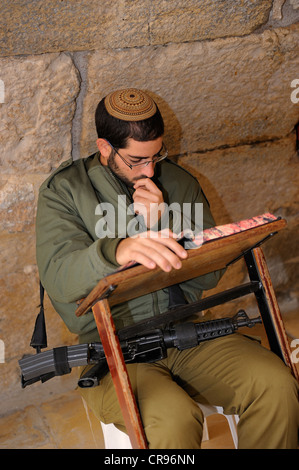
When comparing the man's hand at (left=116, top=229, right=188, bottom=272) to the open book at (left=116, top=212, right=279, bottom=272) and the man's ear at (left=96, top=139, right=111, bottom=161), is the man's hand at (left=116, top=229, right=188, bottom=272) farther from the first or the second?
the man's ear at (left=96, top=139, right=111, bottom=161)

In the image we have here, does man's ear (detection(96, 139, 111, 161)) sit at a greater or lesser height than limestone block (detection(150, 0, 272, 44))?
lesser

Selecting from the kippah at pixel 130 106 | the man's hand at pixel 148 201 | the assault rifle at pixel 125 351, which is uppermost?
the kippah at pixel 130 106

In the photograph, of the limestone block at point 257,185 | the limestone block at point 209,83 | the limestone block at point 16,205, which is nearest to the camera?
the limestone block at point 209,83

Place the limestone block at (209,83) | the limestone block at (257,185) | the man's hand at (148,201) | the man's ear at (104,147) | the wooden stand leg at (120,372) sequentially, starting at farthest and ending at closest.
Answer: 1. the limestone block at (257,185)
2. the limestone block at (209,83)
3. the man's ear at (104,147)
4. the man's hand at (148,201)
5. the wooden stand leg at (120,372)

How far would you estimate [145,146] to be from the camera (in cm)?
200

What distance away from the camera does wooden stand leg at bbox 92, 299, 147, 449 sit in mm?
1509

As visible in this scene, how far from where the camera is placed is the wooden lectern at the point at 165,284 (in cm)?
146

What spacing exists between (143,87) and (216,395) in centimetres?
133

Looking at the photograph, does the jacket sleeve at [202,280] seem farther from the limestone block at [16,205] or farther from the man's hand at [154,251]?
the limestone block at [16,205]

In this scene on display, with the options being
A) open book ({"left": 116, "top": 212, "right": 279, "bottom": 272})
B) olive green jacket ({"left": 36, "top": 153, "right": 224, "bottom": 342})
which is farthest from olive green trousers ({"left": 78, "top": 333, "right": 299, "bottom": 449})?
open book ({"left": 116, "top": 212, "right": 279, "bottom": 272})

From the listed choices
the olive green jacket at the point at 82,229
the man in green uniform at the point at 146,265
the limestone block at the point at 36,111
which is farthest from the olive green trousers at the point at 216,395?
the limestone block at the point at 36,111

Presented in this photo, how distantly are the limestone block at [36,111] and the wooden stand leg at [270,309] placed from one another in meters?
1.05
